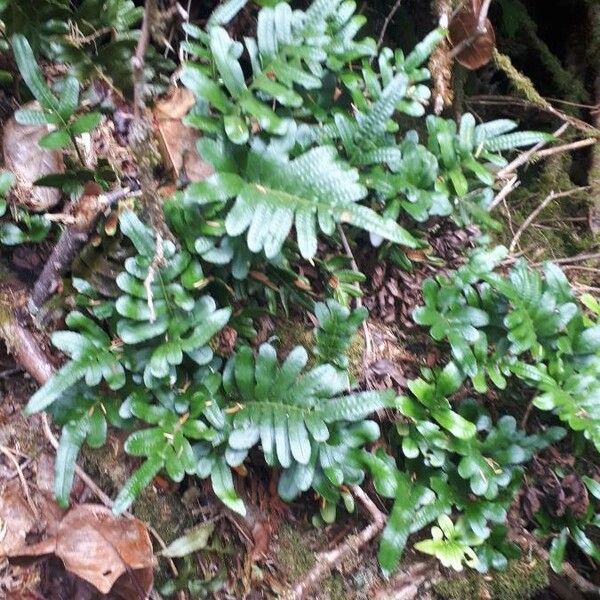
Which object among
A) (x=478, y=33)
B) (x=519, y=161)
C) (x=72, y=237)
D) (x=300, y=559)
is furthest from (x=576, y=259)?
(x=72, y=237)

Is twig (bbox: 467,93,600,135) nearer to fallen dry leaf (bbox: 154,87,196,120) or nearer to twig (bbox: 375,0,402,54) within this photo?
twig (bbox: 375,0,402,54)

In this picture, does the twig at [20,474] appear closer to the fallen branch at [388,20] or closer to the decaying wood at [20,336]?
the decaying wood at [20,336]

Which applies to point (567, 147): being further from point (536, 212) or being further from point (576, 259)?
point (576, 259)

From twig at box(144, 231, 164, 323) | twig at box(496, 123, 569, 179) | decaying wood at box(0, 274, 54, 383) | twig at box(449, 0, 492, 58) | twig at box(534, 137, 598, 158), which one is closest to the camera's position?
twig at box(144, 231, 164, 323)

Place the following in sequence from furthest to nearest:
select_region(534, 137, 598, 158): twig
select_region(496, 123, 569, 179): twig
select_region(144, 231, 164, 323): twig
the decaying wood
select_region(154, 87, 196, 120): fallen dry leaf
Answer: select_region(534, 137, 598, 158): twig, select_region(496, 123, 569, 179): twig, select_region(154, 87, 196, 120): fallen dry leaf, the decaying wood, select_region(144, 231, 164, 323): twig

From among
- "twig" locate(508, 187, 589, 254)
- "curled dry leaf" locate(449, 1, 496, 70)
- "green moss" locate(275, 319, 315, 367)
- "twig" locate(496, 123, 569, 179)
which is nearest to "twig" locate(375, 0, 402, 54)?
"curled dry leaf" locate(449, 1, 496, 70)

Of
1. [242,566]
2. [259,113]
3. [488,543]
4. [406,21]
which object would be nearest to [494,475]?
[488,543]

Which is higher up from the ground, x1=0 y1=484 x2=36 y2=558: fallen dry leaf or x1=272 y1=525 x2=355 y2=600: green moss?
x1=0 y1=484 x2=36 y2=558: fallen dry leaf

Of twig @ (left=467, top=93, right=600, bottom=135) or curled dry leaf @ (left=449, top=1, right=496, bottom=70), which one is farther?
twig @ (left=467, top=93, right=600, bottom=135)

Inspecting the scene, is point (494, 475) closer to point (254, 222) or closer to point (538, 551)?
point (538, 551)
